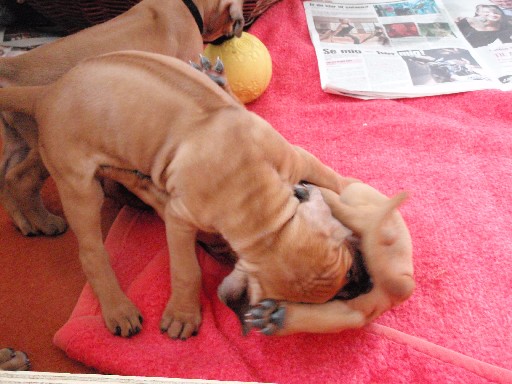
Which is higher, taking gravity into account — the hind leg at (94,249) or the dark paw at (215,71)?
the dark paw at (215,71)

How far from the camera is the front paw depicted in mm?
1783

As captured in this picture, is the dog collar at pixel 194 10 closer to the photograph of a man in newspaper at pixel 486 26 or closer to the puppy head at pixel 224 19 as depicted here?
the puppy head at pixel 224 19

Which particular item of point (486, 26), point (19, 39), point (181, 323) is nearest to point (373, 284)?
point (181, 323)

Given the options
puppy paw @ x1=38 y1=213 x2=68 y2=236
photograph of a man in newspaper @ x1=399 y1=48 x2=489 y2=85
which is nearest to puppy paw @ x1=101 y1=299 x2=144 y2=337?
puppy paw @ x1=38 y1=213 x2=68 y2=236

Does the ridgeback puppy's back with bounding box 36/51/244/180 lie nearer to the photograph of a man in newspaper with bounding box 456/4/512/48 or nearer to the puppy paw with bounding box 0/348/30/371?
the puppy paw with bounding box 0/348/30/371

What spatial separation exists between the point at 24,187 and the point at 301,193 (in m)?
1.10

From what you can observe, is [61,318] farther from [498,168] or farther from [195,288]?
[498,168]

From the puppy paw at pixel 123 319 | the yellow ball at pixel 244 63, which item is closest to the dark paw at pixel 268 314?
the puppy paw at pixel 123 319

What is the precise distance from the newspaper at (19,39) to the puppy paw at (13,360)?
173 centimetres

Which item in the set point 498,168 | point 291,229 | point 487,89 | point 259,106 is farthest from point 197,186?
point 487,89

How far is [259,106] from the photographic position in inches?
108

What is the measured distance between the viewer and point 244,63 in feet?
8.35

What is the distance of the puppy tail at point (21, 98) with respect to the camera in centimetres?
175

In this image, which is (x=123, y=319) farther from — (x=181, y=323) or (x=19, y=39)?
(x=19, y=39)
